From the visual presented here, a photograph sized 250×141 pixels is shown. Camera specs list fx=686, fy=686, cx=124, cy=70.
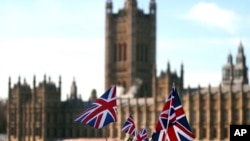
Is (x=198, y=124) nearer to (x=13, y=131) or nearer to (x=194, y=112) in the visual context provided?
(x=194, y=112)

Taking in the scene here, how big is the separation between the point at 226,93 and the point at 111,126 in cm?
2552

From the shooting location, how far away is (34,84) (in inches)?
4852

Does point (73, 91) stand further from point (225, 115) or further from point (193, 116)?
point (225, 115)

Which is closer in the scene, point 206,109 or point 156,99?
point 206,109

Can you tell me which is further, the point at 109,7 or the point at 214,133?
the point at 109,7

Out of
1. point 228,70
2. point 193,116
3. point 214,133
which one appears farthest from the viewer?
point 228,70

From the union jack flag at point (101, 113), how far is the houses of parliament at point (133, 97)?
69.3m

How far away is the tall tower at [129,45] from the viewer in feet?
446

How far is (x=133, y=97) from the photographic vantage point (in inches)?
4742

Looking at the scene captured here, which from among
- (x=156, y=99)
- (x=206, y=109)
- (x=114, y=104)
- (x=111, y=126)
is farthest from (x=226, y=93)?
(x=114, y=104)

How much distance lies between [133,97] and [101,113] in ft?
311

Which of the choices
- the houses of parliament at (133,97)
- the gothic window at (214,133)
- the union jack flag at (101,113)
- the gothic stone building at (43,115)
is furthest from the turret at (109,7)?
the union jack flag at (101,113)

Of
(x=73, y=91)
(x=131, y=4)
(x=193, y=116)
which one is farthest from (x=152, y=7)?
(x=193, y=116)

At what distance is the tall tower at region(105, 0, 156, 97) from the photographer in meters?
136
